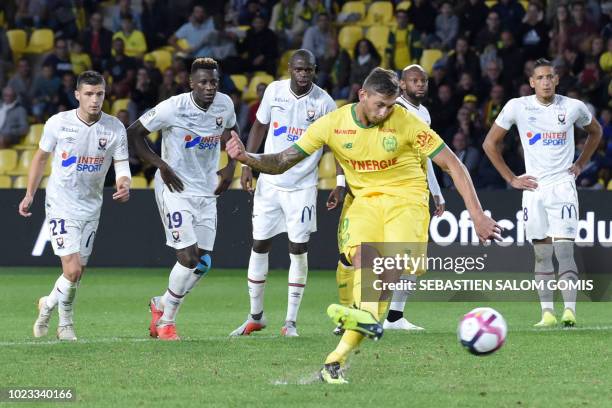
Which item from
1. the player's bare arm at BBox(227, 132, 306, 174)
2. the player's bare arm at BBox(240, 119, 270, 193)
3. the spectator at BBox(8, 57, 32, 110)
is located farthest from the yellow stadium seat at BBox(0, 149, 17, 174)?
the player's bare arm at BBox(227, 132, 306, 174)

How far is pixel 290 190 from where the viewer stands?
11219 millimetres

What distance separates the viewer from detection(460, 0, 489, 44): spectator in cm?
2078

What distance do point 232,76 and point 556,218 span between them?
10.5 meters

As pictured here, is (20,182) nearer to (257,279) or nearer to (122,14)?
(122,14)

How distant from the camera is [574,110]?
11953mm

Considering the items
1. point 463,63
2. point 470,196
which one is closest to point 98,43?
point 463,63

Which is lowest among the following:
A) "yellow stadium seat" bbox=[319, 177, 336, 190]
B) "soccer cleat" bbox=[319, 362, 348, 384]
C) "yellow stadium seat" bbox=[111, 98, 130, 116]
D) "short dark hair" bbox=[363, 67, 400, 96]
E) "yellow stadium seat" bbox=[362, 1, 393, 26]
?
"yellow stadium seat" bbox=[319, 177, 336, 190]

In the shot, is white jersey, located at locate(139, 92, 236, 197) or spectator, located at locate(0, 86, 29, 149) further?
spectator, located at locate(0, 86, 29, 149)

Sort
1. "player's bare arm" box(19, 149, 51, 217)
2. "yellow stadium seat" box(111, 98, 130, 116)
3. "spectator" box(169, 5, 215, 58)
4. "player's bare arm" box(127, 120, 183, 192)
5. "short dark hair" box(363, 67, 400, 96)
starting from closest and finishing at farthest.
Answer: "short dark hair" box(363, 67, 400, 96), "player's bare arm" box(19, 149, 51, 217), "player's bare arm" box(127, 120, 183, 192), "yellow stadium seat" box(111, 98, 130, 116), "spectator" box(169, 5, 215, 58)

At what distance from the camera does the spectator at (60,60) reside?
70.8 feet

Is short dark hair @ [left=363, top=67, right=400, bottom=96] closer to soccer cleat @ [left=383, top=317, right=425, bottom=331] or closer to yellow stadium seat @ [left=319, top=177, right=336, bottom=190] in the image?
soccer cleat @ [left=383, top=317, right=425, bottom=331]

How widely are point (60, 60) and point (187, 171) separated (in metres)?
11.4

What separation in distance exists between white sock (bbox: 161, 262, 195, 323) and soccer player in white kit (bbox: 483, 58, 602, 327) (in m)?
3.22

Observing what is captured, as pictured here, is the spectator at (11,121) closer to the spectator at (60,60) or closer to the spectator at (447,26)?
the spectator at (60,60)
